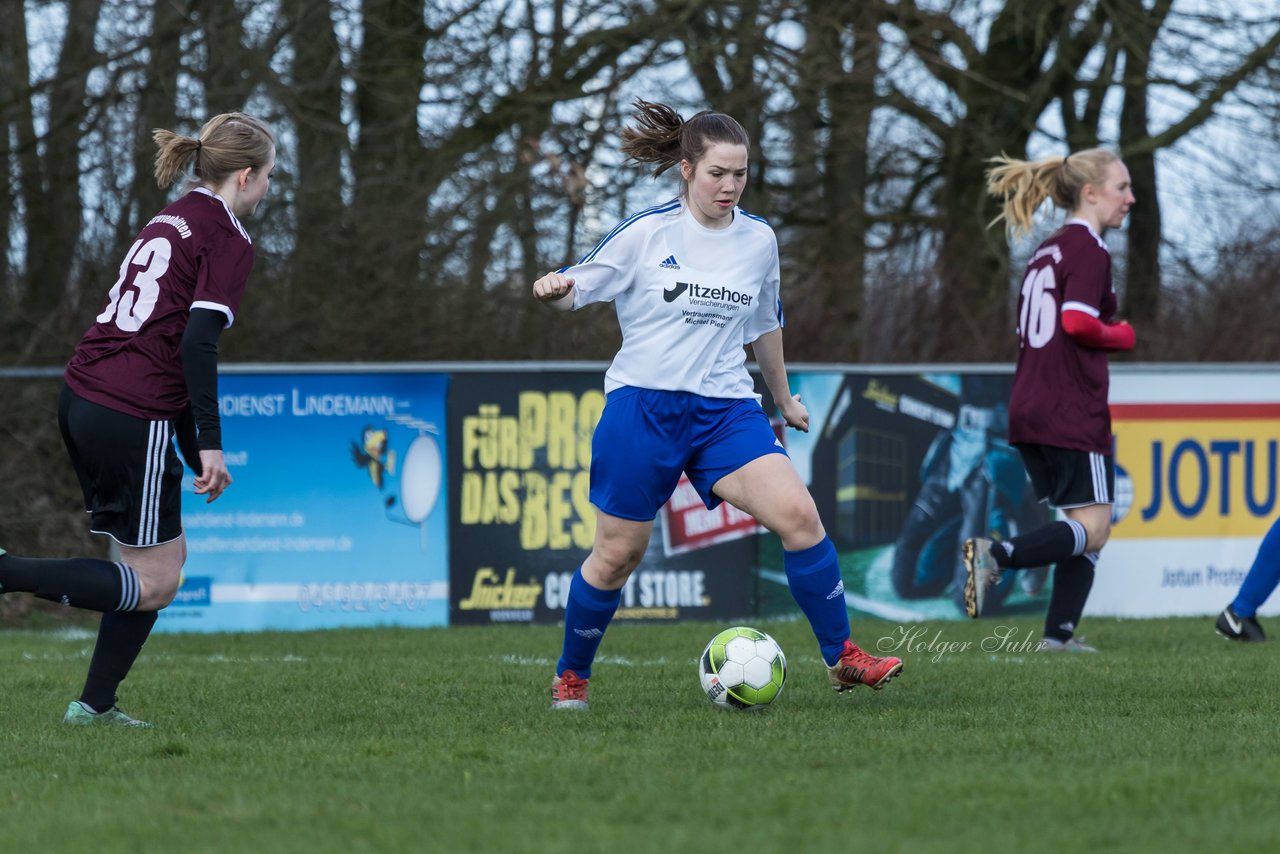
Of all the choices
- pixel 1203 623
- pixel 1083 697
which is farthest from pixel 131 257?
pixel 1203 623

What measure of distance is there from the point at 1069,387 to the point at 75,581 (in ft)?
15.2

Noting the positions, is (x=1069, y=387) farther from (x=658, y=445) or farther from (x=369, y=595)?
(x=369, y=595)

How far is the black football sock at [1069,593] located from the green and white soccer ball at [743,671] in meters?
2.65

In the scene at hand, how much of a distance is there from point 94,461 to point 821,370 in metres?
5.74

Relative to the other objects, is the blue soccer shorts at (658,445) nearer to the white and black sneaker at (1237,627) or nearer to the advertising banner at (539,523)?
the white and black sneaker at (1237,627)

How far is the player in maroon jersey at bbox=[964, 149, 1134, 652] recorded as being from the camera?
7.57 m

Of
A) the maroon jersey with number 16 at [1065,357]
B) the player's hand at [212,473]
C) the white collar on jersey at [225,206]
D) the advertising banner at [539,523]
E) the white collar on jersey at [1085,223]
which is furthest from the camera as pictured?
the advertising banner at [539,523]

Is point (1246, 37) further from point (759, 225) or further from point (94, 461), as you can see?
point (94, 461)

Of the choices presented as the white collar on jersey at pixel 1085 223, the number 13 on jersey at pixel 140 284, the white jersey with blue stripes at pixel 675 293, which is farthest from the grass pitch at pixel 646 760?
the white collar on jersey at pixel 1085 223

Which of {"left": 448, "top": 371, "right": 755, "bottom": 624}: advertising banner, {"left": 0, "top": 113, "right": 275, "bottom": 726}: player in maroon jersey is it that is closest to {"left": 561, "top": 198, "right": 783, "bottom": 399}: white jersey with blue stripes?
{"left": 0, "top": 113, "right": 275, "bottom": 726}: player in maroon jersey

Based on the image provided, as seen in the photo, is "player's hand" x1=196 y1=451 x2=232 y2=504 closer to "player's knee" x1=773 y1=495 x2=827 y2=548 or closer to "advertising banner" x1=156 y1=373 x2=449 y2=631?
"player's knee" x1=773 y1=495 x2=827 y2=548

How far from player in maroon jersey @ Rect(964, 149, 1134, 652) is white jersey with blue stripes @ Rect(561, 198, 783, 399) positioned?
7.85ft

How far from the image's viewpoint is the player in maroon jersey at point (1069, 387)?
24.8 ft

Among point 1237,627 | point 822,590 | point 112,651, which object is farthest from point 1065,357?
point 112,651
